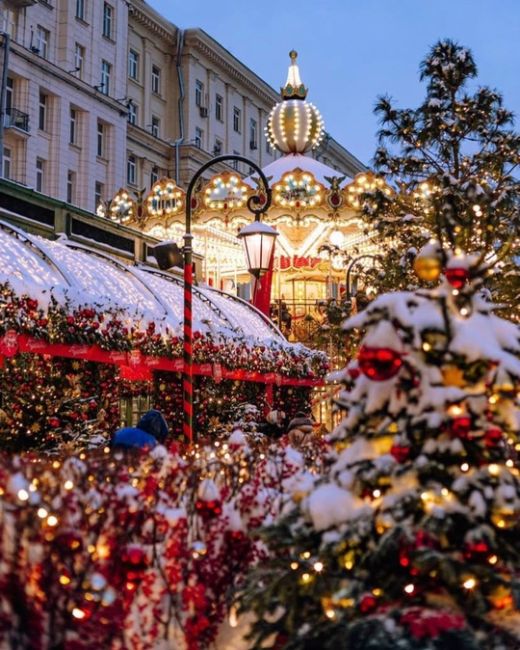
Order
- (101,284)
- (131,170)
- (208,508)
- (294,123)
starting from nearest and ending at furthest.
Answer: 1. (208,508)
2. (101,284)
3. (294,123)
4. (131,170)

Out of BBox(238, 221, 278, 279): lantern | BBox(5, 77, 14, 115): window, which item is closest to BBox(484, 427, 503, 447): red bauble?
BBox(238, 221, 278, 279): lantern

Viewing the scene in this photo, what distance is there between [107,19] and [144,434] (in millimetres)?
37062

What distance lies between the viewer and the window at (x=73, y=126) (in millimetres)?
39562

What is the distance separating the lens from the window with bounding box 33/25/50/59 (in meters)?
37.5

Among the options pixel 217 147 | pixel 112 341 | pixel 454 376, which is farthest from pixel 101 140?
pixel 454 376

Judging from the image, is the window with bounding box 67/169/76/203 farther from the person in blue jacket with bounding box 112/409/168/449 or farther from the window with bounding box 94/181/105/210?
the person in blue jacket with bounding box 112/409/168/449

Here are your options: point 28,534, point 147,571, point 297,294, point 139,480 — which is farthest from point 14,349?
point 297,294

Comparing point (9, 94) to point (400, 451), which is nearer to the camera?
point (400, 451)

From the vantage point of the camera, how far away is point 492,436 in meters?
4.48

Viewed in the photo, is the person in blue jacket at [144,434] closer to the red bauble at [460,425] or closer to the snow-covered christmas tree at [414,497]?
the snow-covered christmas tree at [414,497]

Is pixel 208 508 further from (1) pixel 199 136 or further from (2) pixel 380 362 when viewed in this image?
(1) pixel 199 136

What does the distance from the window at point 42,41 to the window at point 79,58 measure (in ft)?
5.42

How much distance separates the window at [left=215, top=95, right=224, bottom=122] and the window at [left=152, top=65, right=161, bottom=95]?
16.1 feet

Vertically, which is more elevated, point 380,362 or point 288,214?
point 288,214
